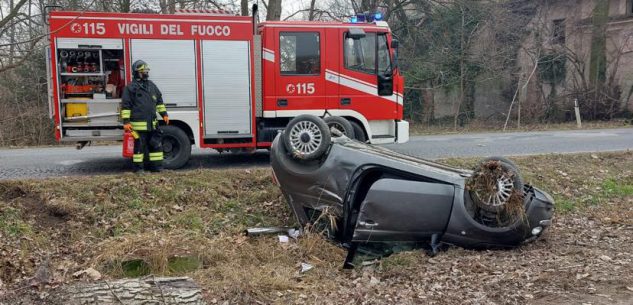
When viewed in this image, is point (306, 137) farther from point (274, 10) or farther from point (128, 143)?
point (274, 10)

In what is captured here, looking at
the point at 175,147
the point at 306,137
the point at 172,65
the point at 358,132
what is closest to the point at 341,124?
the point at 358,132

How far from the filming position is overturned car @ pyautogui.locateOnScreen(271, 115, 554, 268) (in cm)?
628

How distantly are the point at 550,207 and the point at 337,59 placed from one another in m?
4.92

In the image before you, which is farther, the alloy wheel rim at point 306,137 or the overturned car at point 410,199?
the alloy wheel rim at point 306,137

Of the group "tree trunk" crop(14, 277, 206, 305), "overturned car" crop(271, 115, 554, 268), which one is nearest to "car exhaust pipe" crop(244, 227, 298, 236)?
"overturned car" crop(271, 115, 554, 268)

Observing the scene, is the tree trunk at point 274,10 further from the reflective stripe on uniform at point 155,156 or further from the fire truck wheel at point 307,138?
the fire truck wheel at point 307,138

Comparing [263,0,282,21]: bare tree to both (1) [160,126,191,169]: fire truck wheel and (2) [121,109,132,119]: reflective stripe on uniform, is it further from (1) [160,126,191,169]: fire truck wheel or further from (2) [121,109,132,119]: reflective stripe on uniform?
(2) [121,109,132,119]: reflective stripe on uniform

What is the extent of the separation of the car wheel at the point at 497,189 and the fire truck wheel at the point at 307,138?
1768 millimetres

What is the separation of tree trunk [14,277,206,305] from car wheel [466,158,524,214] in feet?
10.5

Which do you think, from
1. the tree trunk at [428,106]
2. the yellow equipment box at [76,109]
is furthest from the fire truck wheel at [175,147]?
the tree trunk at [428,106]

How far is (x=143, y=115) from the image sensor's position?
841 cm

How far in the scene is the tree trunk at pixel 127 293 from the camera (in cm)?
482

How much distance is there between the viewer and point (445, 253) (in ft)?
20.6

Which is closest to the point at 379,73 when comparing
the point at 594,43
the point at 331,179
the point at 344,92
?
the point at 344,92
